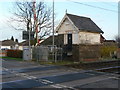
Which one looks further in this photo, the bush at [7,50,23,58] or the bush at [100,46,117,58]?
the bush at [100,46,117,58]

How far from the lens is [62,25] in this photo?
105ft

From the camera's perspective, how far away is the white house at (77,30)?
29.5m

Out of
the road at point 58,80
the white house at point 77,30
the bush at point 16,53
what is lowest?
the road at point 58,80

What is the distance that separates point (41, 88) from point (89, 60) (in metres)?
17.5

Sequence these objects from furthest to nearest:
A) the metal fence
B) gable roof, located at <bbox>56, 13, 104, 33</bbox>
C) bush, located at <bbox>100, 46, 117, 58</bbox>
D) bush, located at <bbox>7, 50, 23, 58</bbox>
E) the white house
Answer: bush, located at <bbox>100, 46, 117, 58</bbox> < bush, located at <bbox>7, 50, 23, 58</bbox> < gable roof, located at <bbox>56, 13, 104, 33</bbox> < the white house < the metal fence

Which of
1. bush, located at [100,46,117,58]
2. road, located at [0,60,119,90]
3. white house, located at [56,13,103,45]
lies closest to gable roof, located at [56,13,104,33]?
white house, located at [56,13,103,45]

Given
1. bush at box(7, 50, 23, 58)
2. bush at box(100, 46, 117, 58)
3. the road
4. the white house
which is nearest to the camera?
the road

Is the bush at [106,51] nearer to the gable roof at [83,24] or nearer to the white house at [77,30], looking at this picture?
the white house at [77,30]

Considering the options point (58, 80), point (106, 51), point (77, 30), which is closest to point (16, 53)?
point (77, 30)

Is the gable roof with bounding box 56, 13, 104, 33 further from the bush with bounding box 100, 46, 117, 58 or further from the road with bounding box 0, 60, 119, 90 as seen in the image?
the road with bounding box 0, 60, 119, 90

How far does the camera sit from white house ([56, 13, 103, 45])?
2954 centimetres

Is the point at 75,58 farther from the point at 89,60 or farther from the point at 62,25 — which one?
the point at 62,25

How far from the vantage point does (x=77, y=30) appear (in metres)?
29.0

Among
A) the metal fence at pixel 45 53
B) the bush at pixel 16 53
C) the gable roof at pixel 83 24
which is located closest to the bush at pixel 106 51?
the gable roof at pixel 83 24
